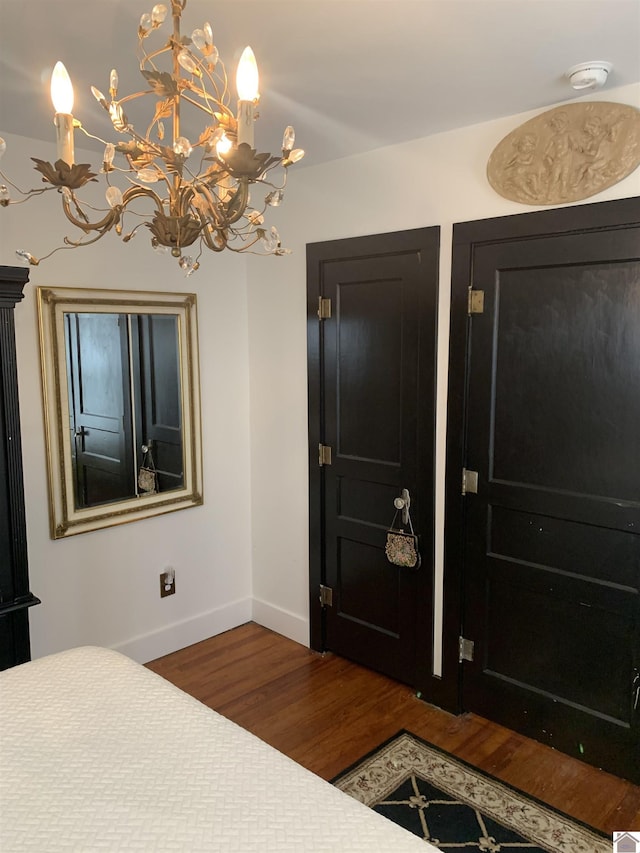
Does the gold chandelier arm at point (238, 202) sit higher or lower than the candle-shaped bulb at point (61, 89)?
lower

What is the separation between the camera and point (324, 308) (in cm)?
306

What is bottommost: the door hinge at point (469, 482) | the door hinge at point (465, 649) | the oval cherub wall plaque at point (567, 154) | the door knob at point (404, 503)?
the door hinge at point (465, 649)

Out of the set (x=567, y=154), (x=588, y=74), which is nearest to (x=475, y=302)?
(x=567, y=154)

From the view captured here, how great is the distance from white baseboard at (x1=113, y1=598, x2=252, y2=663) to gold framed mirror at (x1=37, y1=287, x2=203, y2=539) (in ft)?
2.06

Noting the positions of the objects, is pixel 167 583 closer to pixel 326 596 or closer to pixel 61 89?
pixel 326 596

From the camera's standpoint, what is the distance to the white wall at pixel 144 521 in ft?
8.83

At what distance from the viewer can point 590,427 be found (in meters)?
2.28

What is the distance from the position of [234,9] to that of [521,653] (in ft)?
7.94

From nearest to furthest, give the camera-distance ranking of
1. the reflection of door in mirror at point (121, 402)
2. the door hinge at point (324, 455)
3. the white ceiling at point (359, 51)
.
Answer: the white ceiling at point (359, 51), the reflection of door in mirror at point (121, 402), the door hinge at point (324, 455)

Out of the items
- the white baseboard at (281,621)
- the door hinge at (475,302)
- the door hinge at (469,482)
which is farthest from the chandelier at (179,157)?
the white baseboard at (281,621)

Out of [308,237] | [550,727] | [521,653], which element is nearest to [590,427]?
[521,653]

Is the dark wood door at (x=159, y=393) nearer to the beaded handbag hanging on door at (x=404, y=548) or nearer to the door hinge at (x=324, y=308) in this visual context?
the door hinge at (x=324, y=308)

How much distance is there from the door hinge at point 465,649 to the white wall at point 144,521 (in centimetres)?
139

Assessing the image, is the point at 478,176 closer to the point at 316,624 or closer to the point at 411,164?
the point at 411,164
